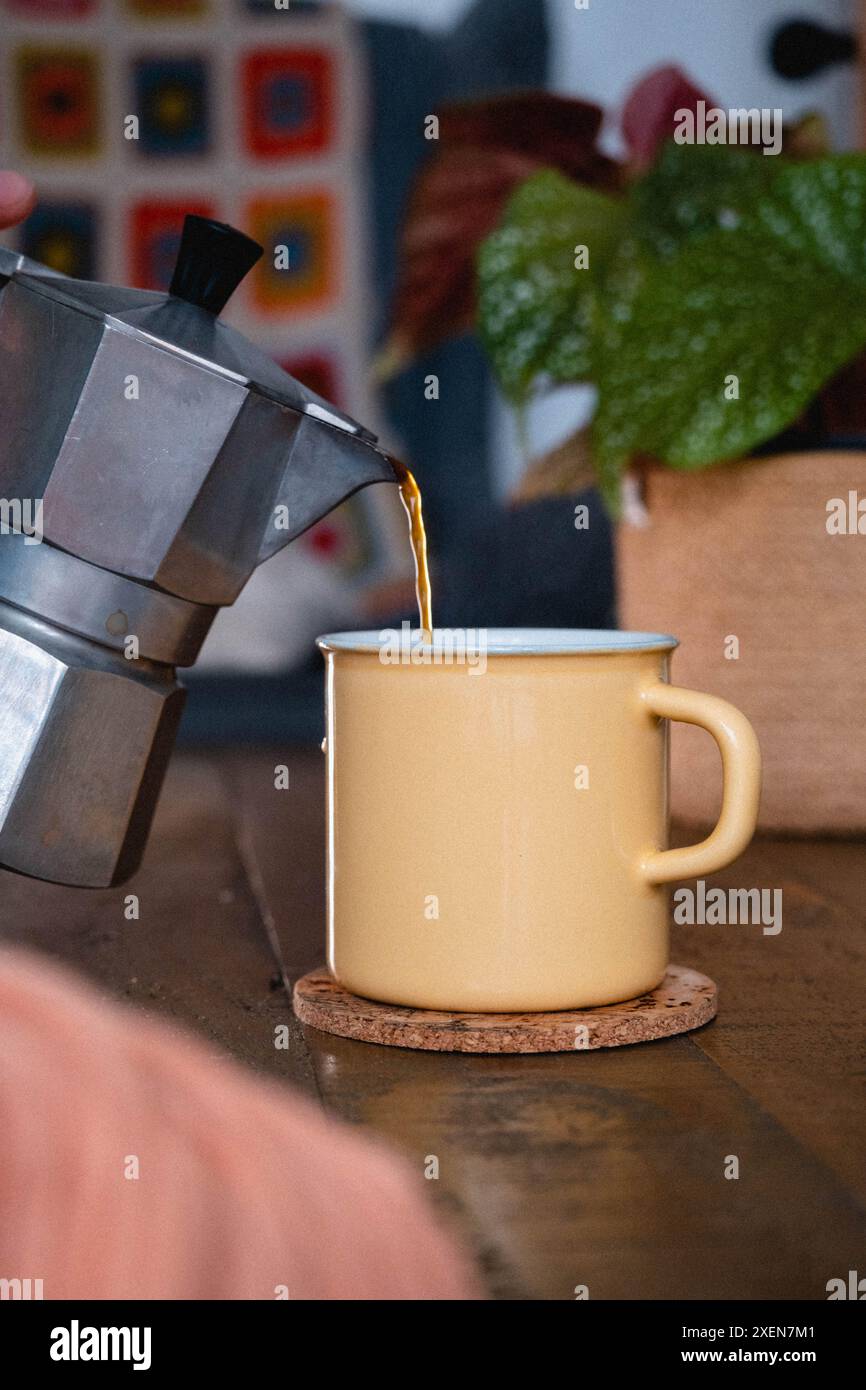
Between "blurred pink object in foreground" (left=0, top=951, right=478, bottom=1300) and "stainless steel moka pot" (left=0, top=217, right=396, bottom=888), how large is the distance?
0.39 feet

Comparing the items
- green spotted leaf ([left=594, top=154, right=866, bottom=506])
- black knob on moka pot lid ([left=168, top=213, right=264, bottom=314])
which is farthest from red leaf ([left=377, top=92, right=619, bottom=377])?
black knob on moka pot lid ([left=168, top=213, right=264, bottom=314])

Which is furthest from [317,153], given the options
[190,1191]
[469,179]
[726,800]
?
[190,1191]

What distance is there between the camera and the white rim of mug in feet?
1.50

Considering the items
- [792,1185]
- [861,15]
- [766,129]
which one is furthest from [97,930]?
[861,15]

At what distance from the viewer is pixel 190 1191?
34 centimetres

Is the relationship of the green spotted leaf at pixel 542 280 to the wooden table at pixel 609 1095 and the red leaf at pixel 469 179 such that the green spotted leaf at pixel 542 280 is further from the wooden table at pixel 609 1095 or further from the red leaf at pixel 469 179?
the wooden table at pixel 609 1095

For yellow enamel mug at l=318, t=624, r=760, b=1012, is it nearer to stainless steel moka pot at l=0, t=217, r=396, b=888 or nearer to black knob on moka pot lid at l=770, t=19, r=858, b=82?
stainless steel moka pot at l=0, t=217, r=396, b=888

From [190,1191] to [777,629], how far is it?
57 cm

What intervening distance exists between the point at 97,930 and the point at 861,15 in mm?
1035

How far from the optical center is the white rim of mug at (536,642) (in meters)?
0.46

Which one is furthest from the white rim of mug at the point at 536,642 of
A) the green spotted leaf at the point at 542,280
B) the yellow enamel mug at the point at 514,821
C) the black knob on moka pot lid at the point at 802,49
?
the black knob on moka pot lid at the point at 802,49

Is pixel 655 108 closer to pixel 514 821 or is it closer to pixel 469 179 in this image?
pixel 469 179

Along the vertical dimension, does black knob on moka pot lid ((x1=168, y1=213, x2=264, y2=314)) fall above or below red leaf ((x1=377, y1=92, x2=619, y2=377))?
below
